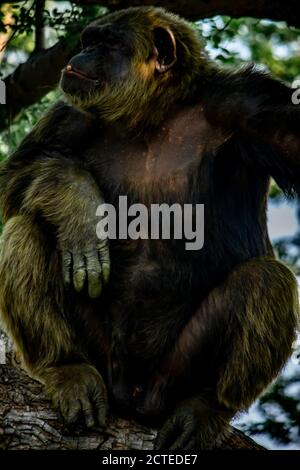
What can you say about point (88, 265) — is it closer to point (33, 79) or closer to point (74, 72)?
point (74, 72)

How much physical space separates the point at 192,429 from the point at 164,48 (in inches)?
100

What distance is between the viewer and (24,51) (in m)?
11.9

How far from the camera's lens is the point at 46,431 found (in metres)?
5.48

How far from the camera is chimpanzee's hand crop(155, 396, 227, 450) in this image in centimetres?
566

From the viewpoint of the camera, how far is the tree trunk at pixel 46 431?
213 inches

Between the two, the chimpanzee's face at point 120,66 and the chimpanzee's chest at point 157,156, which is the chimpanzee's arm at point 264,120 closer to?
the chimpanzee's chest at point 157,156

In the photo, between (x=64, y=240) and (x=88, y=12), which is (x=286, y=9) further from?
(x=64, y=240)

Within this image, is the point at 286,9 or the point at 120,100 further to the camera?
the point at 286,9

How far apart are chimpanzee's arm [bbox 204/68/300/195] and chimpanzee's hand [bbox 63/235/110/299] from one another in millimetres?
1134

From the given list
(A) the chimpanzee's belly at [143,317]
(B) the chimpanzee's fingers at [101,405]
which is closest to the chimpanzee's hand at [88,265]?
(A) the chimpanzee's belly at [143,317]

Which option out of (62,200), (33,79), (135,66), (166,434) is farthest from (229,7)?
(166,434)
